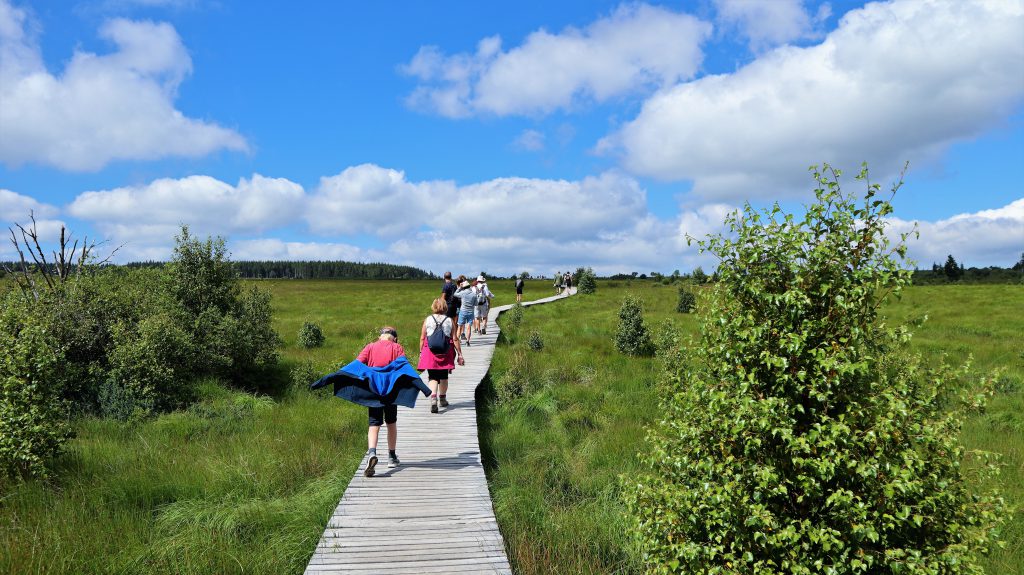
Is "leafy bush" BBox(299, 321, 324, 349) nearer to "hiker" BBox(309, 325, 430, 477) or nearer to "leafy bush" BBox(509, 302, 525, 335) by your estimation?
"leafy bush" BBox(509, 302, 525, 335)

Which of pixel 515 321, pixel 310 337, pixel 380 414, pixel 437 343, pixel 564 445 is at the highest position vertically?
pixel 437 343

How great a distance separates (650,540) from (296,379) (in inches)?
454

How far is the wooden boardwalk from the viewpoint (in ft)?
16.5

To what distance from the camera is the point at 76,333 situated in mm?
11500

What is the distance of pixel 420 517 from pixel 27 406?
227 inches

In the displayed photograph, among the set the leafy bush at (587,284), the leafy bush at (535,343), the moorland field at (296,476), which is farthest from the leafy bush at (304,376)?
the leafy bush at (587,284)

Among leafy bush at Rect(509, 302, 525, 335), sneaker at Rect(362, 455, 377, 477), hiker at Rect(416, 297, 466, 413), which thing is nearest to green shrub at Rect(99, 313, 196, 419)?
hiker at Rect(416, 297, 466, 413)

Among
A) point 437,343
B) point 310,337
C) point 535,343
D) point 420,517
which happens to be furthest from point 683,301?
point 420,517

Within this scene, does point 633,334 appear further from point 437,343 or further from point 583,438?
point 437,343

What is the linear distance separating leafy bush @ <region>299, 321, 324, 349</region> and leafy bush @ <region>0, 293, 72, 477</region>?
10936 millimetres

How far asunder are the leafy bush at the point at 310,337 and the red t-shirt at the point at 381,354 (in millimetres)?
12469

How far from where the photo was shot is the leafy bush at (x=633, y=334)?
16.9 metres

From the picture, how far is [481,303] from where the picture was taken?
1831 cm

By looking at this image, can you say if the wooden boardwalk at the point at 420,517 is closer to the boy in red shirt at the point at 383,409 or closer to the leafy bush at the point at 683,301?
the boy in red shirt at the point at 383,409
